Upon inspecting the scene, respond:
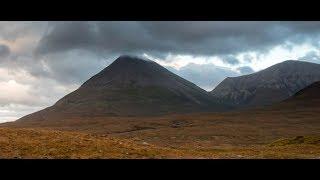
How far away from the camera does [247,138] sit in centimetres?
15388

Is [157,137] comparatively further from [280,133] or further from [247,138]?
[280,133]
